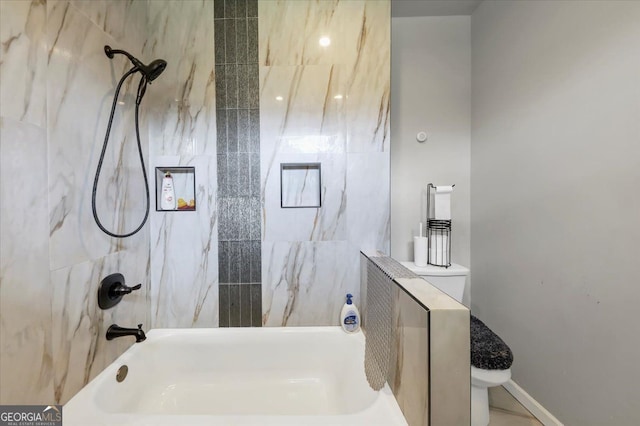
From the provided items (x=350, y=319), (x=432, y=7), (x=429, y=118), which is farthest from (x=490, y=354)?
(x=432, y=7)

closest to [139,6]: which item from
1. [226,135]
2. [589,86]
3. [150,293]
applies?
[226,135]

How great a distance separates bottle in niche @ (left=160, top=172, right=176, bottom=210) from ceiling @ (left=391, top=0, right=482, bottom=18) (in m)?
2.15

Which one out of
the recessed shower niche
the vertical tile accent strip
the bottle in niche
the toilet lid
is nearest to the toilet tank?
the toilet lid

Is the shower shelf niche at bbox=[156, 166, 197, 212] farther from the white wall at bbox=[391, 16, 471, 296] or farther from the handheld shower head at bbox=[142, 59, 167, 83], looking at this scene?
the white wall at bbox=[391, 16, 471, 296]

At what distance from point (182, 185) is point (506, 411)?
2.58 meters

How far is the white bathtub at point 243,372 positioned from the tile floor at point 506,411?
103 centimetres

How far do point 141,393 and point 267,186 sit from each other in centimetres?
134

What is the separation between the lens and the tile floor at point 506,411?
1.52 metres

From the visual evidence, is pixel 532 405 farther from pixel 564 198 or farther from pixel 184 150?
pixel 184 150

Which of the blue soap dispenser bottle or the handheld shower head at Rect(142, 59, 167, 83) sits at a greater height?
the handheld shower head at Rect(142, 59, 167, 83)

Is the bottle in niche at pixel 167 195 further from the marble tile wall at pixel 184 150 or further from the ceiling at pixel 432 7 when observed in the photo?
the ceiling at pixel 432 7

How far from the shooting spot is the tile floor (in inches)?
59.9

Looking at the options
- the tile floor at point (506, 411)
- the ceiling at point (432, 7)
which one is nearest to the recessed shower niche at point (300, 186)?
the ceiling at point (432, 7)

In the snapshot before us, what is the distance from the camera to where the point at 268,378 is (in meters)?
1.51
